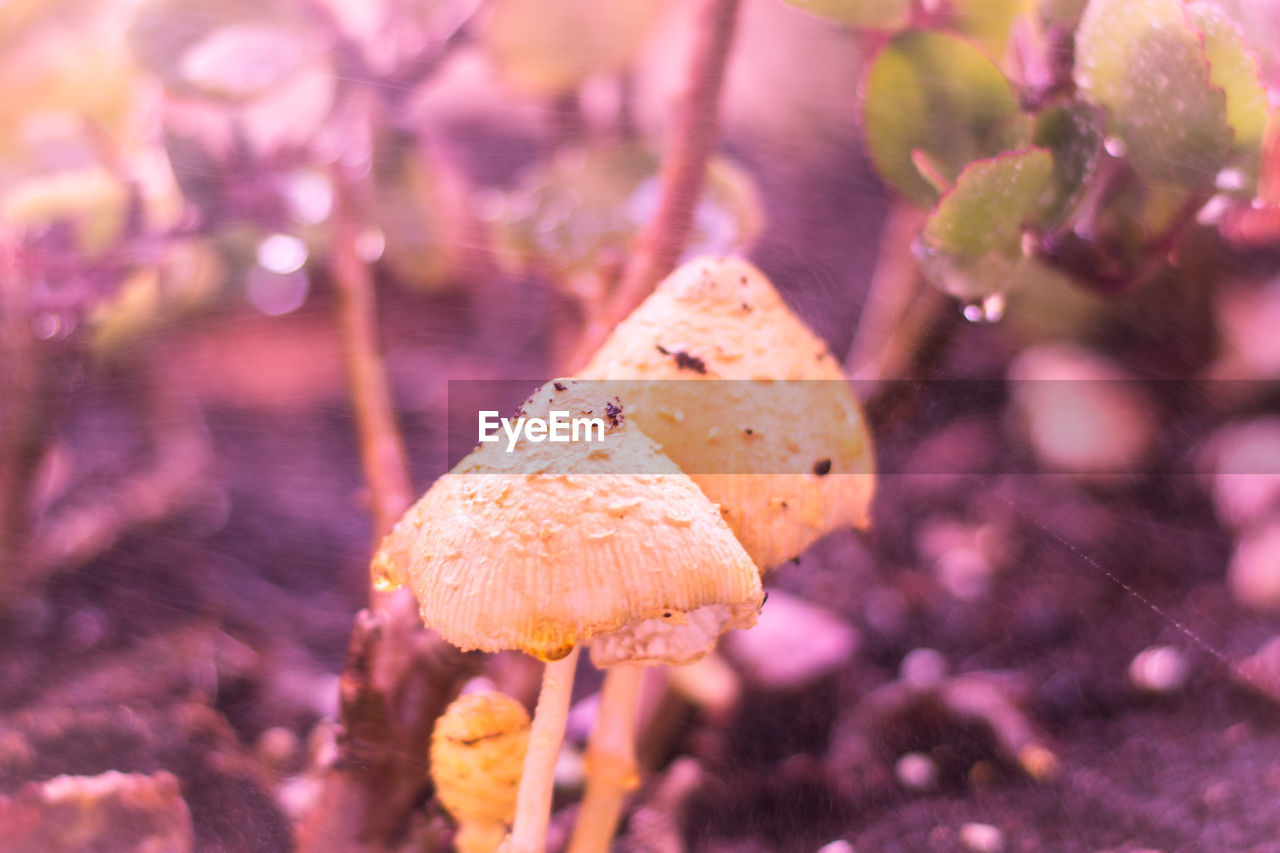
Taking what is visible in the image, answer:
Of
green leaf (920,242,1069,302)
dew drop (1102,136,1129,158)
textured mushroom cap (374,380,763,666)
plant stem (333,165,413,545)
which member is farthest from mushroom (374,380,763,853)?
dew drop (1102,136,1129,158)

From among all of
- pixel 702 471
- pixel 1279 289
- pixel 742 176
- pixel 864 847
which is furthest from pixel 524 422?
pixel 1279 289

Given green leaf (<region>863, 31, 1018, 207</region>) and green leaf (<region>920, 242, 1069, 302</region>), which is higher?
green leaf (<region>863, 31, 1018, 207</region>)

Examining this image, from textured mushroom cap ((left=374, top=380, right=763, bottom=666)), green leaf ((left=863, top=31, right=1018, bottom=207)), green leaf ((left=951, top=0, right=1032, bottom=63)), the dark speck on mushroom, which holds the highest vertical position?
green leaf ((left=951, top=0, right=1032, bottom=63))

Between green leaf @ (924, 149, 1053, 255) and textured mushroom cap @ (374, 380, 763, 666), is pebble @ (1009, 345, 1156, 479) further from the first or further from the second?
textured mushroom cap @ (374, 380, 763, 666)

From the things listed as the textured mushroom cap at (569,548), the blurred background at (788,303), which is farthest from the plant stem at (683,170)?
the textured mushroom cap at (569,548)

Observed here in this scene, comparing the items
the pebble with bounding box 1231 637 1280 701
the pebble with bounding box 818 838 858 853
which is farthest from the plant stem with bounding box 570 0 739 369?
the pebble with bounding box 1231 637 1280 701

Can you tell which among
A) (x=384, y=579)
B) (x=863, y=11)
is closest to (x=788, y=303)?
(x=863, y=11)

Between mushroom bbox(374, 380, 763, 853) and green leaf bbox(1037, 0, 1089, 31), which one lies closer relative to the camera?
mushroom bbox(374, 380, 763, 853)
